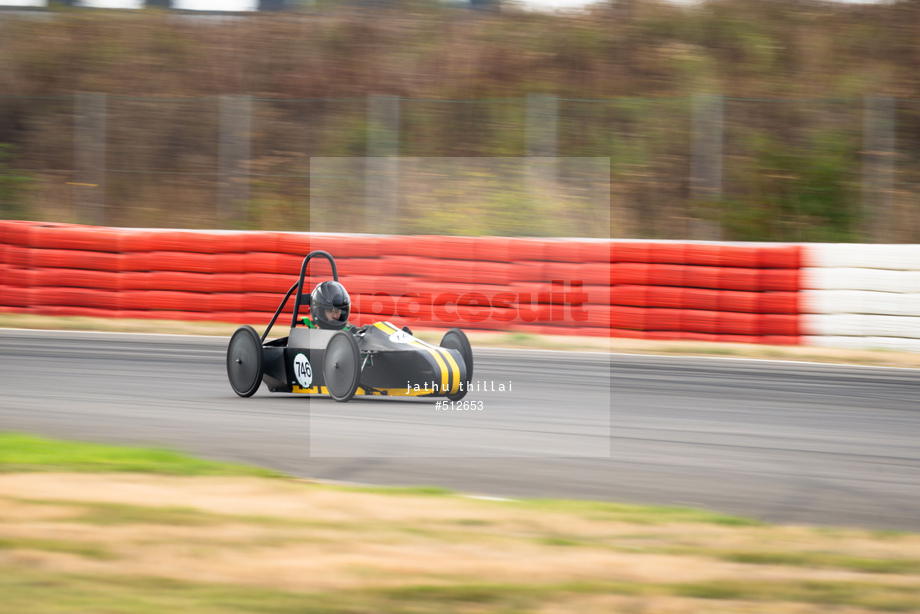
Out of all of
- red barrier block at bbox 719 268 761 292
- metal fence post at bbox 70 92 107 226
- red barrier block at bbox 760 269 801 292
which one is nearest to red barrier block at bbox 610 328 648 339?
red barrier block at bbox 719 268 761 292

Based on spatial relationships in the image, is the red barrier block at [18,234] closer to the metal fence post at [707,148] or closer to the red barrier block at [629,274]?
the red barrier block at [629,274]

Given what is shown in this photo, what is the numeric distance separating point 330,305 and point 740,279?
6.15 m

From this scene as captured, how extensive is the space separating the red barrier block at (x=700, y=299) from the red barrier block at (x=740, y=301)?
67 mm

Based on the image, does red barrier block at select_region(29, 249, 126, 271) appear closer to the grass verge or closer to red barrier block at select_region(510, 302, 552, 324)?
red barrier block at select_region(510, 302, 552, 324)

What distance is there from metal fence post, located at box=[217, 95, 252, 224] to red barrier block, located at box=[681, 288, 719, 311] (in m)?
7.32

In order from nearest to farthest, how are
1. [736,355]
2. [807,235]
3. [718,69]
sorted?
[736,355], [807,235], [718,69]

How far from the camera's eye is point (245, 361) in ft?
27.3

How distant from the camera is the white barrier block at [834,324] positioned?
12180 mm

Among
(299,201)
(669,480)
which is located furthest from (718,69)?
(669,480)

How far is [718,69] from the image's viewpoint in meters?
20.5

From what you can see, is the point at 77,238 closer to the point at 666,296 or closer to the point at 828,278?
the point at 666,296

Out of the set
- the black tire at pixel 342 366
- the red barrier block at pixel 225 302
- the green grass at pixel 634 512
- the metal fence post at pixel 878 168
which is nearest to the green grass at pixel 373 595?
the green grass at pixel 634 512

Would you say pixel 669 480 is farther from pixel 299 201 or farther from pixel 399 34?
pixel 399 34

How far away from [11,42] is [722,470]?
883 inches
